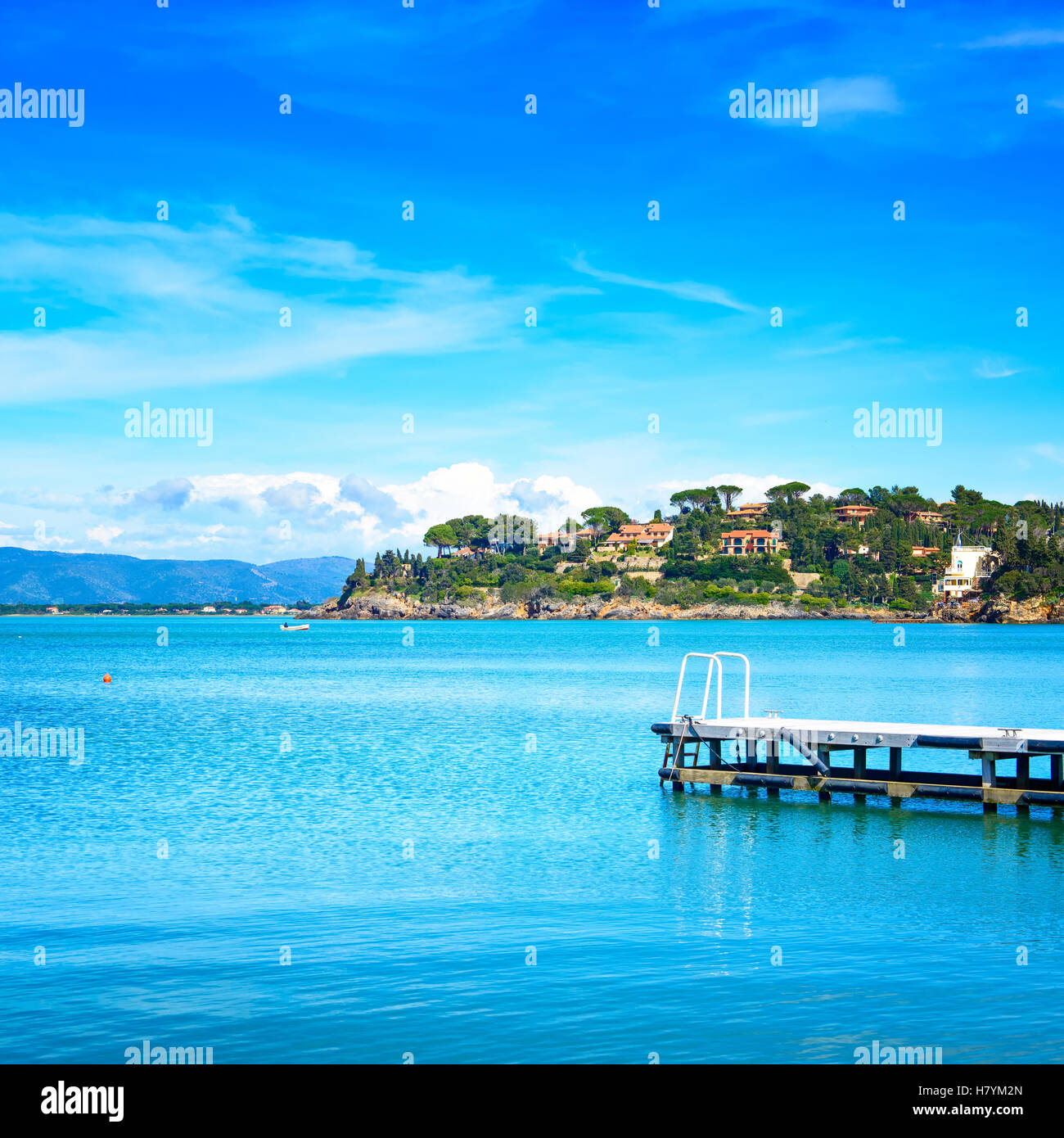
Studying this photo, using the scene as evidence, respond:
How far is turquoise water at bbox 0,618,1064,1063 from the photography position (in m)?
12.3

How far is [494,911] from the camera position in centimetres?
1741

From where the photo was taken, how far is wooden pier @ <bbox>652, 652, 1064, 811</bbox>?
25562 millimetres

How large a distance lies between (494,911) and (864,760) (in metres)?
14.2

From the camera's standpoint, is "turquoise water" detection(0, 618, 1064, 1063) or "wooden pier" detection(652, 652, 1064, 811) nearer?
"turquoise water" detection(0, 618, 1064, 1063)

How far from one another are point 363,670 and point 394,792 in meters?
69.3

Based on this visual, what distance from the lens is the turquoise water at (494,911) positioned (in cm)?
1234

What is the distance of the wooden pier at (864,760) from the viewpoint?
83.9ft

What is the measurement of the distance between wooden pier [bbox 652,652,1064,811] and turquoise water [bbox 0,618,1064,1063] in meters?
0.60

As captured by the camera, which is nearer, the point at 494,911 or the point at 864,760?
the point at 494,911

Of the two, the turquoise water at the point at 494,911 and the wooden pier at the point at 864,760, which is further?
the wooden pier at the point at 864,760

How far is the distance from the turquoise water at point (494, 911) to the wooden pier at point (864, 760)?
0.60m
